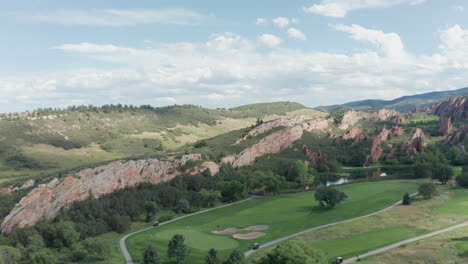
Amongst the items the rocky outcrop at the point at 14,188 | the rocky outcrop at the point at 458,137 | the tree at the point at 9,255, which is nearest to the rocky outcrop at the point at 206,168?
the rocky outcrop at the point at 14,188

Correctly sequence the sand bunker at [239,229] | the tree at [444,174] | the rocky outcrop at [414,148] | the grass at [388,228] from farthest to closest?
the rocky outcrop at [414,148] → the tree at [444,174] → the sand bunker at [239,229] → the grass at [388,228]

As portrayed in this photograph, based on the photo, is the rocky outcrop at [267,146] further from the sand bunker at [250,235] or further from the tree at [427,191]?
the tree at [427,191]

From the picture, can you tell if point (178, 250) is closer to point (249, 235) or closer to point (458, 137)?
point (249, 235)

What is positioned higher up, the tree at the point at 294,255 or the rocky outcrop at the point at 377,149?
the rocky outcrop at the point at 377,149

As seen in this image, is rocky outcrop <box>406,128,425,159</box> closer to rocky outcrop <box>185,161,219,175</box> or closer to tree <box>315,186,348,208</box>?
tree <box>315,186,348,208</box>

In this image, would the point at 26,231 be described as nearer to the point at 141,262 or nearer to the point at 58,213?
the point at 58,213

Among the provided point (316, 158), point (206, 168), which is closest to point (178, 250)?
point (206, 168)

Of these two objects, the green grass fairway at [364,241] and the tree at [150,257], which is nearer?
the tree at [150,257]
